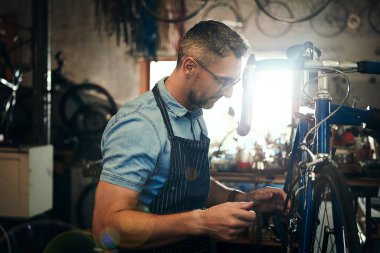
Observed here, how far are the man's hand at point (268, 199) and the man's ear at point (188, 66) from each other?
0.78 m

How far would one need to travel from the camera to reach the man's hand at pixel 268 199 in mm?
2475

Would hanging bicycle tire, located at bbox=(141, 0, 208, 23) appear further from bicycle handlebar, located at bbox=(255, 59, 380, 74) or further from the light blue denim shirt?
bicycle handlebar, located at bbox=(255, 59, 380, 74)

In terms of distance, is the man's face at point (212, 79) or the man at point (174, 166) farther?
the man's face at point (212, 79)

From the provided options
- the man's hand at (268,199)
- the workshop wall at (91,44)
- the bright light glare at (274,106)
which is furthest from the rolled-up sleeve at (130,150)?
the workshop wall at (91,44)

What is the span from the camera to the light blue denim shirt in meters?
1.99

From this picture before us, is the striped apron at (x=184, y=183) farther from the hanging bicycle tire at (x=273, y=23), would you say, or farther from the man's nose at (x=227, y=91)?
the hanging bicycle tire at (x=273, y=23)

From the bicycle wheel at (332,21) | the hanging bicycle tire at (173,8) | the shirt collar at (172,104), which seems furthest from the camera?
the hanging bicycle tire at (173,8)

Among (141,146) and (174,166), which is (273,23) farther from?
(141,146)

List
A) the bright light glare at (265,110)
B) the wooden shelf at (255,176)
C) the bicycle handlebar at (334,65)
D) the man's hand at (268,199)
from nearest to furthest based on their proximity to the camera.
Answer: the bicycle handlebar at (334,65), the man's hand at (268,199), the wooden shelf at (255,176), the bright light glare at (265,110)

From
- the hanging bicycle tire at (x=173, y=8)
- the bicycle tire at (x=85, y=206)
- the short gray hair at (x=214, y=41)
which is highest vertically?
the hanging bicycle tire at (x=173, y=8)

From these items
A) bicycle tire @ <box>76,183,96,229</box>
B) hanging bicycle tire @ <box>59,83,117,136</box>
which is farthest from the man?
hanging bicycle tire @ <box>59,83,117,136</box>

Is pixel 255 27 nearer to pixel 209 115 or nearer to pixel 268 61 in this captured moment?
pixel 209 115

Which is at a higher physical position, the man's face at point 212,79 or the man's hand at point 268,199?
the man's face at point 212,79

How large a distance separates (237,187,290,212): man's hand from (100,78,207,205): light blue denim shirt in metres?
0.58
